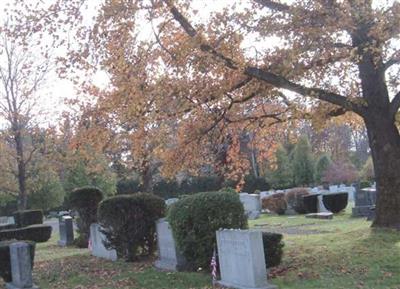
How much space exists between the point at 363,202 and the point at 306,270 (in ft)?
55.3

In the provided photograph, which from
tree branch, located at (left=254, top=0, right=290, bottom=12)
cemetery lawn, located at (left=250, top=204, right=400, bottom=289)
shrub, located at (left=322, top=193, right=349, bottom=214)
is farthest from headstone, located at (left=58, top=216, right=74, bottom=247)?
tree branch, located at (left=254, top=0, right=290, bottom=12)

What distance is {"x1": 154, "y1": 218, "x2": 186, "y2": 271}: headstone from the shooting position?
43.7ft

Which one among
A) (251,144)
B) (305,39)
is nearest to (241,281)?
(305,39)

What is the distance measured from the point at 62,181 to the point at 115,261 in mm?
37269

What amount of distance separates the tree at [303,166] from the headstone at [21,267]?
44628mm

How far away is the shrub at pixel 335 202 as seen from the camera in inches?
1139

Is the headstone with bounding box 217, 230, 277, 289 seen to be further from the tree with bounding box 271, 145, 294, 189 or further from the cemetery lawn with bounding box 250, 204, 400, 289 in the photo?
the tree with bounding box 271, 145, 294, 189

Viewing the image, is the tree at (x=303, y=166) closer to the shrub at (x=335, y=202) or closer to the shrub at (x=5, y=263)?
the shrub at (x=335, y=202)

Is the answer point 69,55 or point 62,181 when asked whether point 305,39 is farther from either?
point 62,181

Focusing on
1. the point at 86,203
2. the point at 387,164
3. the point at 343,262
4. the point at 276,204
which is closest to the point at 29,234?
the point at 86,203

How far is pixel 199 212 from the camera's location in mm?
12172

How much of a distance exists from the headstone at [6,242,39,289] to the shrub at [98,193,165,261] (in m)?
2.99

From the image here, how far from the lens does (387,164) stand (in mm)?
15383

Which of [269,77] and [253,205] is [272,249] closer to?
[269,77]
